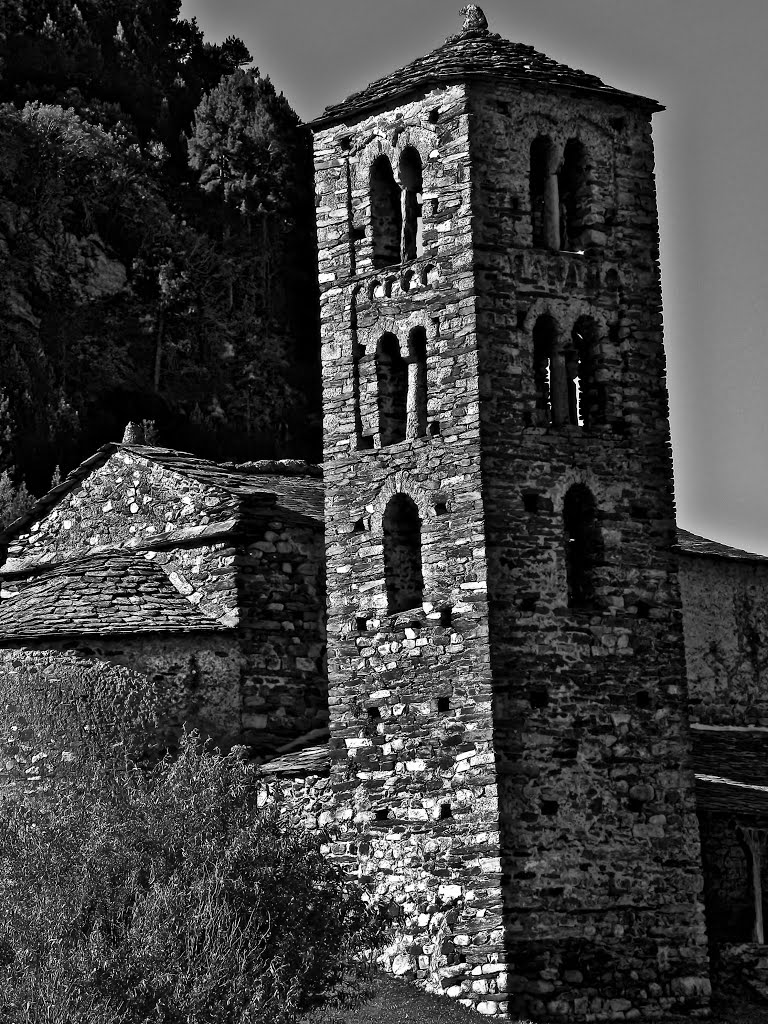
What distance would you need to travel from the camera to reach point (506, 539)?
2738 centimetres

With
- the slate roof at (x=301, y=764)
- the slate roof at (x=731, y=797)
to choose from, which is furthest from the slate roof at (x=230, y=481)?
the slate roof at (x=731, y=797)

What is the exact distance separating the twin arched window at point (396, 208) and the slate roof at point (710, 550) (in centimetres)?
848

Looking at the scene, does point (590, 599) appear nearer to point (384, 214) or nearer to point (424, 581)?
point (424, 581)

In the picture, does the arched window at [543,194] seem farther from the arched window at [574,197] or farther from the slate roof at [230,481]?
the slate roof at [230,481]

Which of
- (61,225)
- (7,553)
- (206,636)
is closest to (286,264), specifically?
(61,225)

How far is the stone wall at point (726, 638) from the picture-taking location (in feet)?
117

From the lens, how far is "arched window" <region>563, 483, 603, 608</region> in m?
28.0

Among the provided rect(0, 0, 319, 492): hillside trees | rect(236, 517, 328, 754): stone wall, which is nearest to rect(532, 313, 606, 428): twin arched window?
rect(236, 517, 328, 754): stone wall

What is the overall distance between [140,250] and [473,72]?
3469cm

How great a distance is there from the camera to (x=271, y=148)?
214ft

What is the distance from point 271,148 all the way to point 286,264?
3478 millimetres

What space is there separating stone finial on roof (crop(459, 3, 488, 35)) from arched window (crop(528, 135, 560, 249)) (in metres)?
2.16

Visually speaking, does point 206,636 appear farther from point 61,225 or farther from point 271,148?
point 271,148

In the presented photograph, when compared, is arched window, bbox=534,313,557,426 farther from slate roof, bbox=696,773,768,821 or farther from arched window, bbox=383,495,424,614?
slate roof, bbox=696,773,768,821
